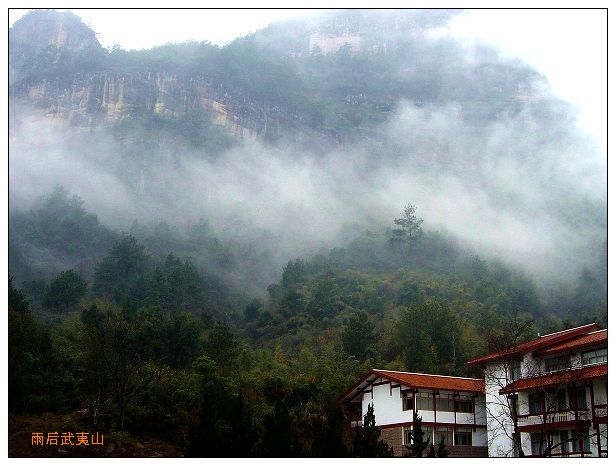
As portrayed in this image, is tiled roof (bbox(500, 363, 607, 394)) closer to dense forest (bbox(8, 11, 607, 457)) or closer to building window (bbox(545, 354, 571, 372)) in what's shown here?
building window (bbox(545, 354, 571, 372))

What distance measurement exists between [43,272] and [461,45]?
388 ft

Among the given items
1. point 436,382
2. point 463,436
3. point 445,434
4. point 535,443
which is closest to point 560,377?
point 535,443

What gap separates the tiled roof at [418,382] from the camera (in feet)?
99.7

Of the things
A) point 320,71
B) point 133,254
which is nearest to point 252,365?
point 133,254

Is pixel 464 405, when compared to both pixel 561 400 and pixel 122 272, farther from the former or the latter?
pixel 122 272

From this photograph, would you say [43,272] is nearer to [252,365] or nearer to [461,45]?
[252,365]

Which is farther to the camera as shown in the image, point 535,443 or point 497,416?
point 497,416

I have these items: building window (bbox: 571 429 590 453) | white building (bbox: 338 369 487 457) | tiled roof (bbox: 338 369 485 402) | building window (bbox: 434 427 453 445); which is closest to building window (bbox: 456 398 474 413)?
white building (bbox: 338 369 487 457)

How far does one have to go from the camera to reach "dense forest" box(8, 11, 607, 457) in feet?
98.0

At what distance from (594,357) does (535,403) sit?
11.5 feet

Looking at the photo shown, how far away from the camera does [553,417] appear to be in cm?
2538

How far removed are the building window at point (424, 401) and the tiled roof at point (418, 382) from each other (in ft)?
1.88

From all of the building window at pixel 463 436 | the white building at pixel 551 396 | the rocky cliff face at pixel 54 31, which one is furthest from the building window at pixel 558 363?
the rocky cliff face at pixel 54 31
